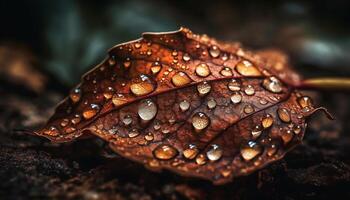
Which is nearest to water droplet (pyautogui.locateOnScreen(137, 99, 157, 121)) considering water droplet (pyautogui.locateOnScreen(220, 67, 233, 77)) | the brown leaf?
the brown leaf

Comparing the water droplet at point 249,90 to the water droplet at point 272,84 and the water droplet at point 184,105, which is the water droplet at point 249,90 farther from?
the water droplet at point 184,105

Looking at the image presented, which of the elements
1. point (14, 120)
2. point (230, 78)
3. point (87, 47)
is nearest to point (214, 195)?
point (230, 78)

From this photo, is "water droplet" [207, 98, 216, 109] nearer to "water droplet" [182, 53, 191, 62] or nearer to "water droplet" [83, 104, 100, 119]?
"water droplet" [182, 53, 191, 62]

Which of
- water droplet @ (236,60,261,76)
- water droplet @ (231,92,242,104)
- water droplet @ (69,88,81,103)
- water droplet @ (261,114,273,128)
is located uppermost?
water droplet @ (69,88,81,103)

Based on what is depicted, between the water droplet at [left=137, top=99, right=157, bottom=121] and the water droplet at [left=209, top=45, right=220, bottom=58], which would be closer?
the water droplet at [left=137, top=99, right=157, bottom=121]

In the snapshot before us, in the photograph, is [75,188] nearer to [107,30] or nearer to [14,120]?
[14,120]
